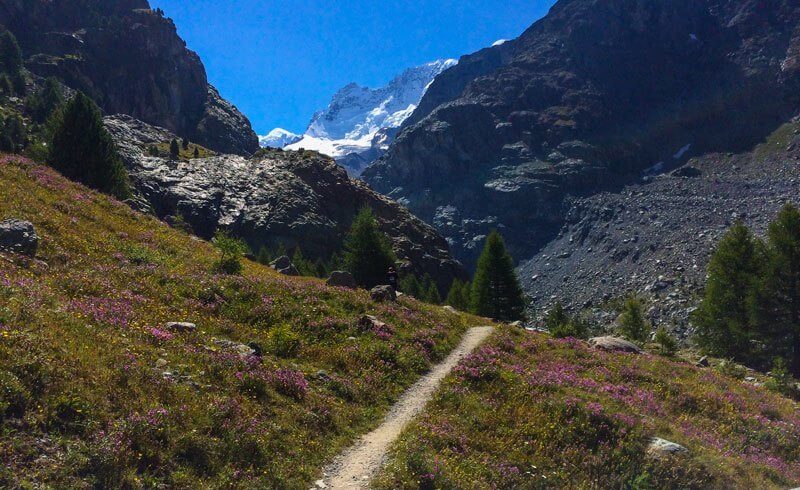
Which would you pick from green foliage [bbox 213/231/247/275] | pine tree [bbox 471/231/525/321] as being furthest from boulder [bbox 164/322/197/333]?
pine tree [bbox 471/231/525/321]

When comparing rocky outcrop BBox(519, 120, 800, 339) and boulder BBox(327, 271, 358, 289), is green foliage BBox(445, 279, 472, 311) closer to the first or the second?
boulder BBox(327, 271, 358, 289)

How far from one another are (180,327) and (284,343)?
3808 millimetres

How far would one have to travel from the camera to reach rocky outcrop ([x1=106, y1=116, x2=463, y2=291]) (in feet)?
370

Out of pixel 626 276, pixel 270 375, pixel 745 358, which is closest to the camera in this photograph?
pixel 270 375

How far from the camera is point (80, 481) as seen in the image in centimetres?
752

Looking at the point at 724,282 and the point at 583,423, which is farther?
the point at 724,282

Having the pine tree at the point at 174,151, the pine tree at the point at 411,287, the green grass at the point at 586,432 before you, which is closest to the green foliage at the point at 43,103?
the pine tree at the point at 174,151

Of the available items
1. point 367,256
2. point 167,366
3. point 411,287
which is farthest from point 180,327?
point 411,287

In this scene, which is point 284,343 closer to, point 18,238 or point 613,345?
point 18,238

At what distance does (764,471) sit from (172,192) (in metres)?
120

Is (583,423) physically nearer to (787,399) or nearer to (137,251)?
(787,399)

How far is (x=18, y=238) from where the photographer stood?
695 inches

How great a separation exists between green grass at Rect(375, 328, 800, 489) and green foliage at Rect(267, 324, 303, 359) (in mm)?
5774

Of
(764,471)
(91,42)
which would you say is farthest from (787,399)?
(91,42)
